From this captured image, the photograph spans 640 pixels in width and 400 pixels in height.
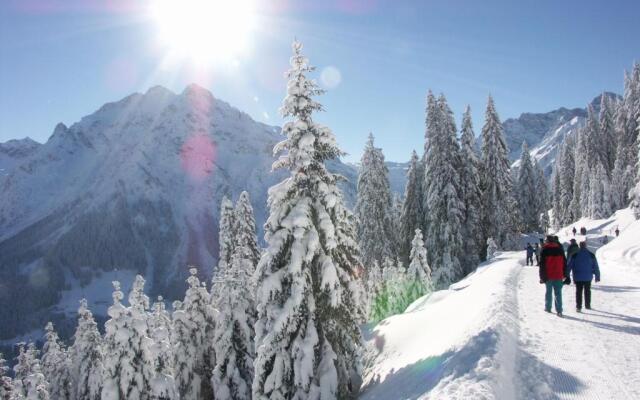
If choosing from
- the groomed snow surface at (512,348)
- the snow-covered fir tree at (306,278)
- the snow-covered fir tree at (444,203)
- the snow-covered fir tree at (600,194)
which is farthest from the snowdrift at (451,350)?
the snow-covered fir tree at (600,194)

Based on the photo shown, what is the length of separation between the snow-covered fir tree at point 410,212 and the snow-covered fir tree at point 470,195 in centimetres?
644

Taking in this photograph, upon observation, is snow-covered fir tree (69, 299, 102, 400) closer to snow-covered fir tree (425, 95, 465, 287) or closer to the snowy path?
the snowy path

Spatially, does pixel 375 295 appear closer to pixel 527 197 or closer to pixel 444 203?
pixel 444 203

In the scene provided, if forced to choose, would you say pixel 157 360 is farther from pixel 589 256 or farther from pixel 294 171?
pixel 589 256

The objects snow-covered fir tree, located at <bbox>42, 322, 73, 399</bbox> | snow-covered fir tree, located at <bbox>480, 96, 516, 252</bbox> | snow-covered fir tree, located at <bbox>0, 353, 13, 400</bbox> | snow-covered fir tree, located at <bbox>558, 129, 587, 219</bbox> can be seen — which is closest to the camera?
snow-covered fir tree, located at <bbox>0, 353, 13, 400</bbox>

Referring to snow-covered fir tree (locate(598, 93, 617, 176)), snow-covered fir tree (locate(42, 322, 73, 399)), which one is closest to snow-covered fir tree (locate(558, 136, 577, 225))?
snow-covered fir tree (locate(598, 93, 617, 176))

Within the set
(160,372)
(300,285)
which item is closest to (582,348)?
(300,285)

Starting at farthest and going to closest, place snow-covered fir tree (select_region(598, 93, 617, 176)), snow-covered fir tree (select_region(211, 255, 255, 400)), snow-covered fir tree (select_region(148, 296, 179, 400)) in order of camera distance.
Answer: snow-covered fir tree (select_region(598, 93, 617, 176)), snow-covered fir tree (select_region(211, 255, 255, 400)), snow-covered fir tree (select_region(148, 296, 179, 400))

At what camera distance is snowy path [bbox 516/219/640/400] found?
321 inches

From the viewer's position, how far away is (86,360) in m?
27.6

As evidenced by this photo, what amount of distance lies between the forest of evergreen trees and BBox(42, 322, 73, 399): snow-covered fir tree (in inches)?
3.1

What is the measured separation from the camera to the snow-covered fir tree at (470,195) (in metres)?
39.8

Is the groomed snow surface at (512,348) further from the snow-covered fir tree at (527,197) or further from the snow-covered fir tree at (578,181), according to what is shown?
the snow-covered fir tree at (578,181)

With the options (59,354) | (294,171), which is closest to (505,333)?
(294,171)
